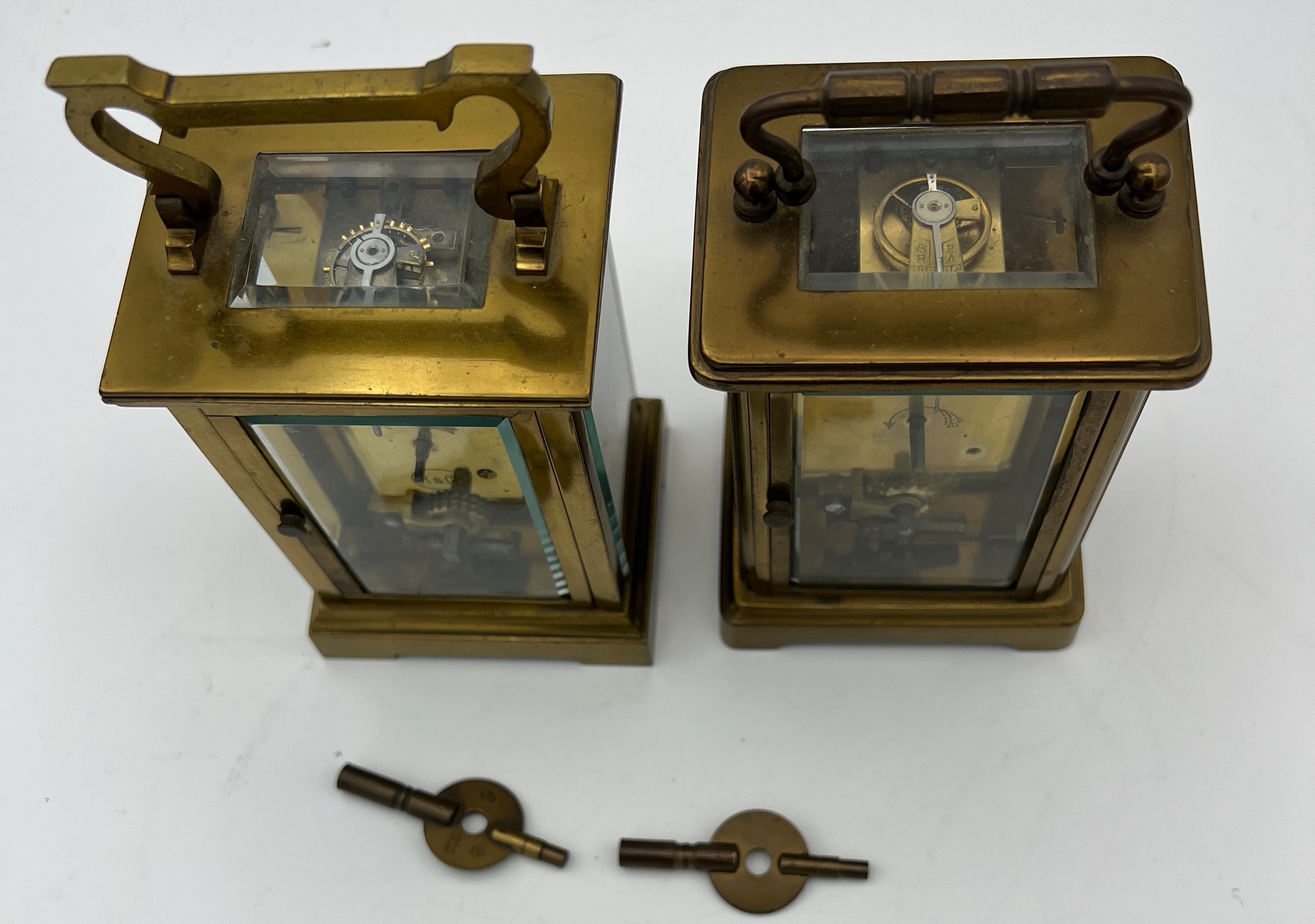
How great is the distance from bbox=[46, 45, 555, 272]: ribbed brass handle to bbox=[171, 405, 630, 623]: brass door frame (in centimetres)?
29

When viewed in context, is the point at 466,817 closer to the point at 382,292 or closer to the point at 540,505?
the point at 540,505

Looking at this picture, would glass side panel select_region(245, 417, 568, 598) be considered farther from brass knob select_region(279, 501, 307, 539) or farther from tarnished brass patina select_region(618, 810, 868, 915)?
tarnished brass patina select_region(618, 810, 868, 915)

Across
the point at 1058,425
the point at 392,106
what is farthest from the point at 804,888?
the point at 392,106

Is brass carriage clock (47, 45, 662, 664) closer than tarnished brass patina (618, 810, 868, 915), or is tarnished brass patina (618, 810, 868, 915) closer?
brass carriage clock (47, 45, 662, 664)

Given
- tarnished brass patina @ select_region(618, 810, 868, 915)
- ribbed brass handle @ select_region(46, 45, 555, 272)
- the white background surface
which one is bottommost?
tarnished brass patina @ select_region(618, 810, 868, 915)

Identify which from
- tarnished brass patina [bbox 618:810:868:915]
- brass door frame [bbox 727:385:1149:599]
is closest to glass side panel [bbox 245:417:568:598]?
brass door frame [bbox 727:385:1149:599]

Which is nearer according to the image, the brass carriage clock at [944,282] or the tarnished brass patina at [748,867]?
the brass carriage clock at [944,282]

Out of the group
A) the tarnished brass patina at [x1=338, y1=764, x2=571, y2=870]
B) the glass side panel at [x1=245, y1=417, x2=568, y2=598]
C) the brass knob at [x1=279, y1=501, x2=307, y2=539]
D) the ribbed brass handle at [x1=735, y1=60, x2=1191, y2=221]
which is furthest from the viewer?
the tarnished brass patina at [x1=338, y1=764, x2=571, y2=870]

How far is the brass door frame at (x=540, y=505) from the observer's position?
4.81 ft

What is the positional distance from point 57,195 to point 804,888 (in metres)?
1.72

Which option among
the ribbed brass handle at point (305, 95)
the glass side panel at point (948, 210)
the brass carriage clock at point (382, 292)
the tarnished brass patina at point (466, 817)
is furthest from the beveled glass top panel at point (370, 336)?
the tarnished brass patina at point (466, 817)

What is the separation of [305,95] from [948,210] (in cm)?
69

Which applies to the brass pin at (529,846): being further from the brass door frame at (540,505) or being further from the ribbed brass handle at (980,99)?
the ribbed brass handle at (980,99)

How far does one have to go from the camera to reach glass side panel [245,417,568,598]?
151 centimetres
